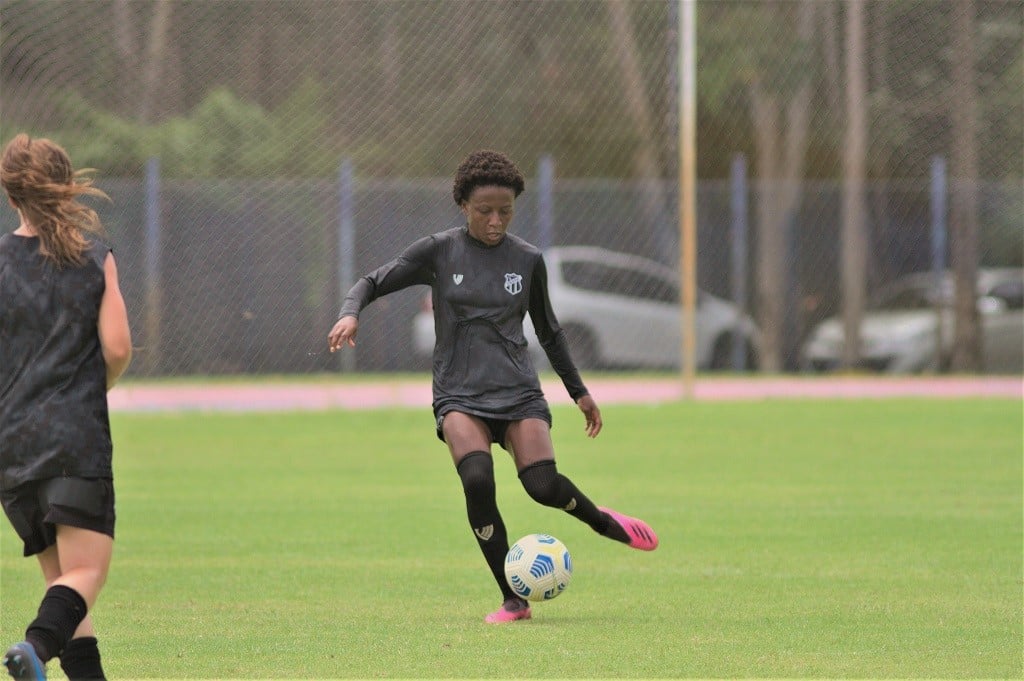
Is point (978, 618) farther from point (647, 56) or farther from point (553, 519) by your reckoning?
point (647, 56)

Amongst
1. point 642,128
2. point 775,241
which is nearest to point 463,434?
point 642,128

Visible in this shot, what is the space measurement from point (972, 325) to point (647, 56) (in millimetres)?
6524

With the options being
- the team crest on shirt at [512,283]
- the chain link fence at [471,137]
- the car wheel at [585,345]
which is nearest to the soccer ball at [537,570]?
the team crest on shirt at [512,283]

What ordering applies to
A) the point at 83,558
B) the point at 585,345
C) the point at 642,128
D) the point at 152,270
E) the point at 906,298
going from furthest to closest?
the point at 906,298, the point at 585,345, the point at 642,128, the point at 152,270, the point at 83,558

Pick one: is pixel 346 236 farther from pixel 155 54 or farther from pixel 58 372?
pixel 58 372

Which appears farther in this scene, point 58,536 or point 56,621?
point 58,536

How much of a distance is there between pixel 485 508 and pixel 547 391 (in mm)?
12847

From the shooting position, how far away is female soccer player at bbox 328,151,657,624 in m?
7.13

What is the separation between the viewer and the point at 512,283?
7.29m

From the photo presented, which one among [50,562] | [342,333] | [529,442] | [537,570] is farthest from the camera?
[529,442]

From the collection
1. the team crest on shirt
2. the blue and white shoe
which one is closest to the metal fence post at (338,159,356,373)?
the team crest on shirt

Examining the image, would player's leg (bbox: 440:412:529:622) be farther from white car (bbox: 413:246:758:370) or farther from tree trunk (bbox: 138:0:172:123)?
white car (bbox: 413:246:758:370)

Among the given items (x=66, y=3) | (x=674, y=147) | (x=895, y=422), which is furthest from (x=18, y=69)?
(x=895, y=422)

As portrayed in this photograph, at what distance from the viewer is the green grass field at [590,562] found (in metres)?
6.25
